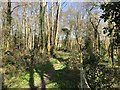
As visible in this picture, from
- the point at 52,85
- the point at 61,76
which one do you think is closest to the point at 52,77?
the point at 61,76

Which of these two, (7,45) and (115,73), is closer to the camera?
(115,73)

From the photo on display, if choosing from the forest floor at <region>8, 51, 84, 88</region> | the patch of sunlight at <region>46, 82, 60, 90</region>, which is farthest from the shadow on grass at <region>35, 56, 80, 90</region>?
the patch of sunlight at <region>46, 82, 60, 90</region>

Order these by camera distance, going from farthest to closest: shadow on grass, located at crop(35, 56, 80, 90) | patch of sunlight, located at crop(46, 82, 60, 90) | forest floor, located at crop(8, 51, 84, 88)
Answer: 1. shadow on grass, located at crop(35, 56, 80, 90)
2. forest floor, located at crop(8, 51, 84, 88)
3. patch of sunlight, located at crop(46, 82, 60, 90)

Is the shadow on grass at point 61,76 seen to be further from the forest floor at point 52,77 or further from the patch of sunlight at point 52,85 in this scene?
the patch of sunlight at point 52,85

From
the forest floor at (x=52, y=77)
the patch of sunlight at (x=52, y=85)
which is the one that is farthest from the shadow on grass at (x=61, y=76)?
the patch of sunlight at (x=52, y=85)

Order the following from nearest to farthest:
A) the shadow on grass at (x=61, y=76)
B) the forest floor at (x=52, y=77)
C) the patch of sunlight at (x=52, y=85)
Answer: the patch of sunlight at (x=52, y=85), the forest floor at (x=52, y=77), the shadow on grass at (x=61, y=76)

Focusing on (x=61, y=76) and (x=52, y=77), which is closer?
(x=52, y=77)

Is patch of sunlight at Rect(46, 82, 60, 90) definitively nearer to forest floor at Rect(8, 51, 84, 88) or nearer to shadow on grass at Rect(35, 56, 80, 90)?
forest floor at Rect(8, 51, 84, 88)

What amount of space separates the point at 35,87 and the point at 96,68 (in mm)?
3968

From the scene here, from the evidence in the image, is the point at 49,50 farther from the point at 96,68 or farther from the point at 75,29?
the point at 75,29

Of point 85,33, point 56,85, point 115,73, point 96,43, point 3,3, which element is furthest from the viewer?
point 85,33

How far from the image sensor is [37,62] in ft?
82.0

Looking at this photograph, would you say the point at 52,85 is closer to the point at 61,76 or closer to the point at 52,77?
the point at 52,77

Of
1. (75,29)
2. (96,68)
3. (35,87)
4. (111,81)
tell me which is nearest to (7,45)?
(35,87)
